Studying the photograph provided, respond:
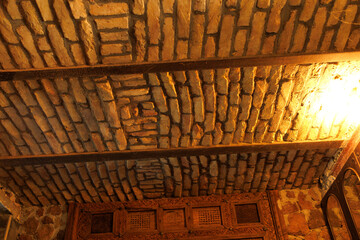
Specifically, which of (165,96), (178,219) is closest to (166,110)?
(165,96)

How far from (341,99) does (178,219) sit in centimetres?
213

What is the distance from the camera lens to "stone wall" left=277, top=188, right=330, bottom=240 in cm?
373

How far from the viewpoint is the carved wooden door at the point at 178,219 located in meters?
3.78

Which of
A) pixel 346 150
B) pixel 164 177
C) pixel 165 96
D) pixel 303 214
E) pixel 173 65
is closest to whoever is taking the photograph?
pixel 173 65

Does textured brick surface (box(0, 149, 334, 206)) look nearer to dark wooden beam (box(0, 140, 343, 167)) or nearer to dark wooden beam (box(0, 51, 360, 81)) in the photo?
dark wooden beam (box(0, 140, 343, 167))

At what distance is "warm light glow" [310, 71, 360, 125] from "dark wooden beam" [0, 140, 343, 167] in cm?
33

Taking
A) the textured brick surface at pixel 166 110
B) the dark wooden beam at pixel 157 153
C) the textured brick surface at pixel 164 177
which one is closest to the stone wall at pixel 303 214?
the textured brick surface at pixel 164 177

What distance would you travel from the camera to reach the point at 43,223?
3934 mm

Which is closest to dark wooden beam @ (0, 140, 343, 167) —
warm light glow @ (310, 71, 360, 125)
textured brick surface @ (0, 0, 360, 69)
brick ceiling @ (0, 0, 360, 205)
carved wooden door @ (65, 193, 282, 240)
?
brick ceiling @ (0, 0, 360, 205)

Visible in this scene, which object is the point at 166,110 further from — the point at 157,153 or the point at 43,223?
the point at 43,223

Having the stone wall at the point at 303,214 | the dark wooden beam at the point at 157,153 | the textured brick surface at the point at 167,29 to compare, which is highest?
the textured brick surface at the point at 167,29

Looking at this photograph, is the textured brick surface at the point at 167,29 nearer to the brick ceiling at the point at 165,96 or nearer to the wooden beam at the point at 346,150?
the brick ceiling at the point at 165,96

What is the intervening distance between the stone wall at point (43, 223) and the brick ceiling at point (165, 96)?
14cm

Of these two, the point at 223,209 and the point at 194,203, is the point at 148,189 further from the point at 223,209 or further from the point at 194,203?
the point at 223,209
